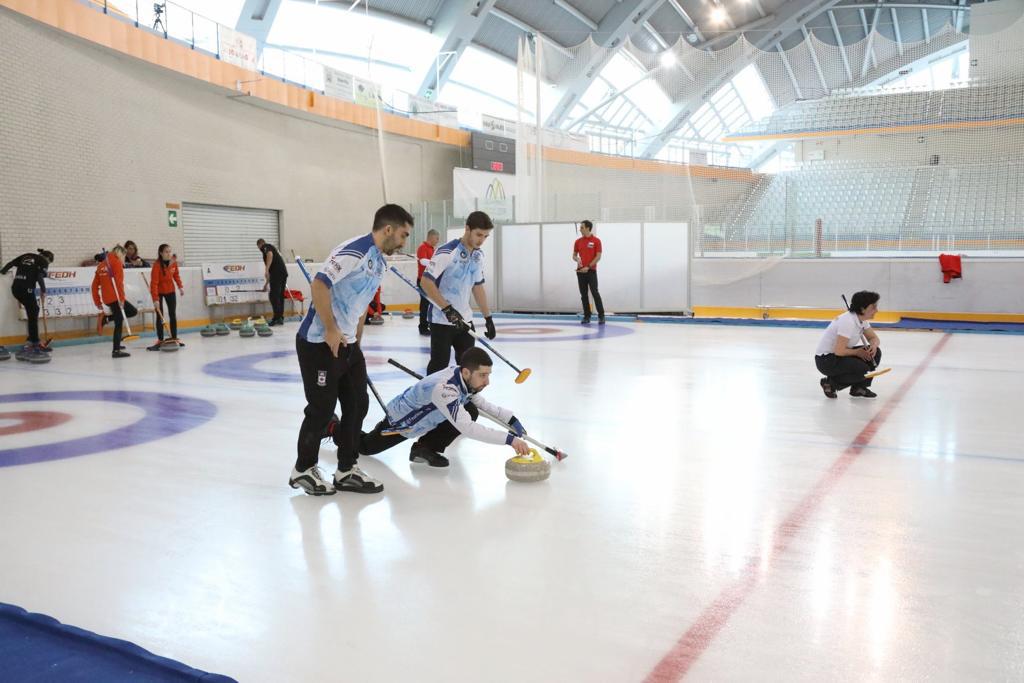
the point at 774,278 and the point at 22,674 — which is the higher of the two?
the point at 774,278

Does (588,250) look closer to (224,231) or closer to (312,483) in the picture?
(224,231)

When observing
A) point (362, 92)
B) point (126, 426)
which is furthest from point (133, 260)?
point (362, 92)

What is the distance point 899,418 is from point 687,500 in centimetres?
312

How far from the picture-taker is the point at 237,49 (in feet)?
61.2

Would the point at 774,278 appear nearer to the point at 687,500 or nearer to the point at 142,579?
the point at 687,500

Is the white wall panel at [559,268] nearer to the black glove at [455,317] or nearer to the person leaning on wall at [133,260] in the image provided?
the person leaning on wall at [133,260]

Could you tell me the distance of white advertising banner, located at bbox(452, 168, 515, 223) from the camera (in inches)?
800

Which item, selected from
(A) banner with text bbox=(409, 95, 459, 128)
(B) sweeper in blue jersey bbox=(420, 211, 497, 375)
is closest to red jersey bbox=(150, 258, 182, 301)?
(B) sweeper in blue jersey bbox=(420, 211, 497, 375)

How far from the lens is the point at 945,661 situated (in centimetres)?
256

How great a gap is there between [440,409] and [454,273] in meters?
2.01

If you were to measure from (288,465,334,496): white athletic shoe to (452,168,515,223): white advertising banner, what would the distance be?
50.5 ft

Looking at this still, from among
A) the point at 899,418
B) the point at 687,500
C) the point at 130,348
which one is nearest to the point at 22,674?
the point at 687,500

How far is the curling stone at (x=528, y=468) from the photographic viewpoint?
4.69 m

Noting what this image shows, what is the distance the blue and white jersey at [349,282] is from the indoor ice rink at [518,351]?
0.02m
